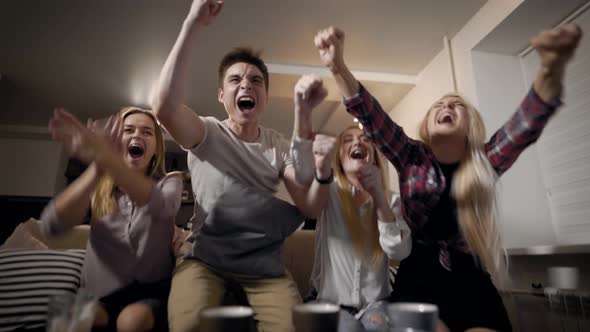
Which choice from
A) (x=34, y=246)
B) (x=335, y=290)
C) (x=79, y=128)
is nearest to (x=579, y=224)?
(x=335, y=290)

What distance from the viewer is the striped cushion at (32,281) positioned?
883 millimetres

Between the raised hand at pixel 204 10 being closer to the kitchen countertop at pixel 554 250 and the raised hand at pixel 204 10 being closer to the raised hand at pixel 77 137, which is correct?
the raised hand at pixel 77 137

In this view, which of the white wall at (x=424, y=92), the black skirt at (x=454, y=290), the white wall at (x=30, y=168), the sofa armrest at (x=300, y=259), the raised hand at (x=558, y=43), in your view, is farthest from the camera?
the white wall at (x=30, y=168)

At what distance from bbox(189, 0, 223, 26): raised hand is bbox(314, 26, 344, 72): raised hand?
0.26m

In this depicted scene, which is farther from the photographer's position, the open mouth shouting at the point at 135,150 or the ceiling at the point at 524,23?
the ceiling at the point at 524,23

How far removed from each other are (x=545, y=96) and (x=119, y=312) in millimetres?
1087

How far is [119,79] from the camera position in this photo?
8.77ft

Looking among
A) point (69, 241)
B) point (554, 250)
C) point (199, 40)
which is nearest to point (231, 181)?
point (69, 241)

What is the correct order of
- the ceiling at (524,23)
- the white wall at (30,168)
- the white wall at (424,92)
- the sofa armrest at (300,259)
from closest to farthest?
the sofa armrest at (300,259), the ceiling at (524,23), the white wall at (424,92), the white wall at (30,168)

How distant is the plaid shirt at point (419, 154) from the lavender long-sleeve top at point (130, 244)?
0.54 metres

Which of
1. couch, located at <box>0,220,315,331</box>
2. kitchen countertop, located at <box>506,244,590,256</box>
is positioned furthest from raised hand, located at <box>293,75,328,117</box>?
kitchen countertop, located at <box>506,244,590,256</box>

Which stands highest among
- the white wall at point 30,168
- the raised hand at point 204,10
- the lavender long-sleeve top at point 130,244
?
the white wall at point 30,168

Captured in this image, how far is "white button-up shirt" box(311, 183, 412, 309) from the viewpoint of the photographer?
892 mm

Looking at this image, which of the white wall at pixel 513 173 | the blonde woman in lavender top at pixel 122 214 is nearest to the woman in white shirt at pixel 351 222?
the blonde woman in lavender top at pixel 122 214
